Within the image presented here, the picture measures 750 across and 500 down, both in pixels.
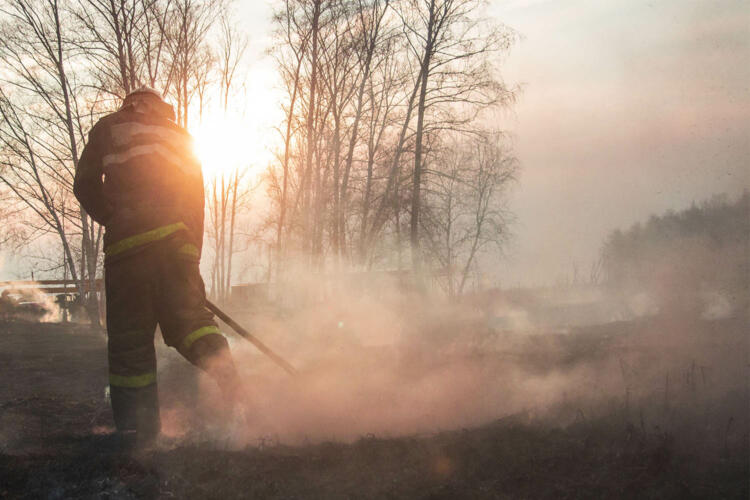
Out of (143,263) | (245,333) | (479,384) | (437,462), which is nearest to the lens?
(437,462)

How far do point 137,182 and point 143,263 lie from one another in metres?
0.55

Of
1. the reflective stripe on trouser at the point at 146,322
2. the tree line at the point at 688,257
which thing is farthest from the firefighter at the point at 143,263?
the tree line at the point at 688,257

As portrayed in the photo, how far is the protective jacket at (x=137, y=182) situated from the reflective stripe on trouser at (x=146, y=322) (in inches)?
4.5

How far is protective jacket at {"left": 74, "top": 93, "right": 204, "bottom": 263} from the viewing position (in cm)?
398

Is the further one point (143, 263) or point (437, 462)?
point (143, 263)

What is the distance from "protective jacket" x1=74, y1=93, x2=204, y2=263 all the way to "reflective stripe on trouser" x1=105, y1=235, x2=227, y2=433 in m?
0.11

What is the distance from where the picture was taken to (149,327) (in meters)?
4.03

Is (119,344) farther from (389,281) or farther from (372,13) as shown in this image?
(372,13)

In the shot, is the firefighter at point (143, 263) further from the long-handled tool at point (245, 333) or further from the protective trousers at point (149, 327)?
the long-handled tool at point (245, 333)

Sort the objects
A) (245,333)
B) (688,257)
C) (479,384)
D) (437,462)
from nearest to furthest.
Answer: (437,462)
(245,333)
(479,384)
(688,257)

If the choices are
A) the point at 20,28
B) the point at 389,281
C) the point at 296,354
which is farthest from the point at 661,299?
the point at 20,28

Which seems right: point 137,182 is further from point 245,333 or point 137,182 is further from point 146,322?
point 245,333

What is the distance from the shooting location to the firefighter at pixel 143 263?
3.90 meters

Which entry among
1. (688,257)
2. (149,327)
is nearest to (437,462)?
(149,327)
